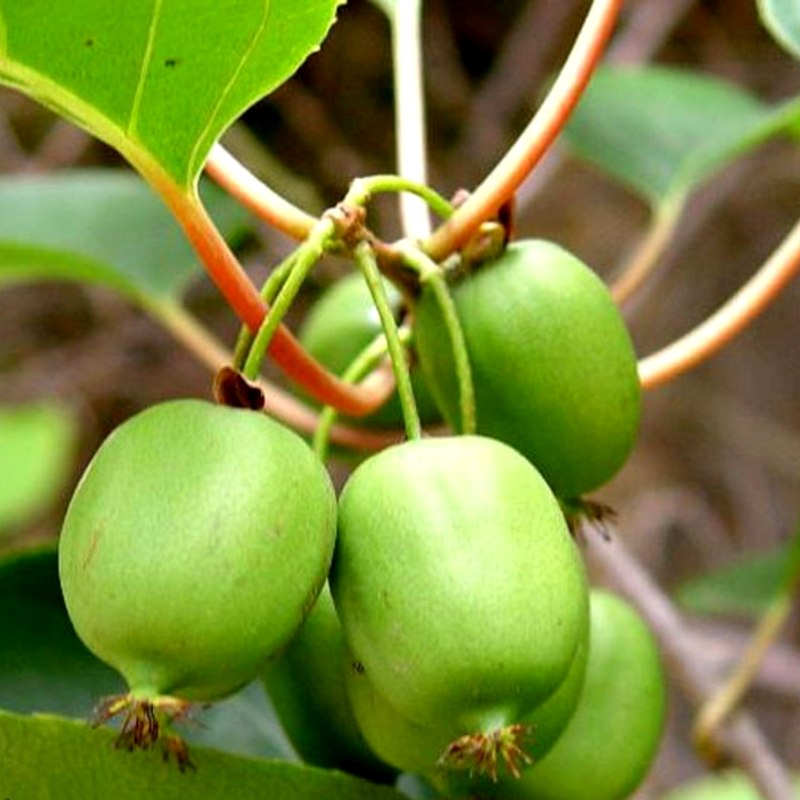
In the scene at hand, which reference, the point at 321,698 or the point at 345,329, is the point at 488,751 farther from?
the point at 345,329

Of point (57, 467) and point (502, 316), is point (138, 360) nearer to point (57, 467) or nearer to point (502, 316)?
point (57, 467)

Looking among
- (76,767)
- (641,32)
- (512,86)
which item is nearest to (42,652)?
(76,767)

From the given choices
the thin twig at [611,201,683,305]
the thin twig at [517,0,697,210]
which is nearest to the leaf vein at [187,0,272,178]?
the thin twig at [611,201,683,305]

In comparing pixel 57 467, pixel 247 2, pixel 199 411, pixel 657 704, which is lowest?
pixel 57 467

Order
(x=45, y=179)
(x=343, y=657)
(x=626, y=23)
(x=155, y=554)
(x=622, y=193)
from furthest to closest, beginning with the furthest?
(x=622, y=193) < (x=626, y=23) < (x=45, y=179) < (x=343, y=657) < (x=155, y=554)

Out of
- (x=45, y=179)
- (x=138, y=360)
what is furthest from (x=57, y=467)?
(x=45, y=179)

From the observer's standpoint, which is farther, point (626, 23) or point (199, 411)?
point (626, 23)
